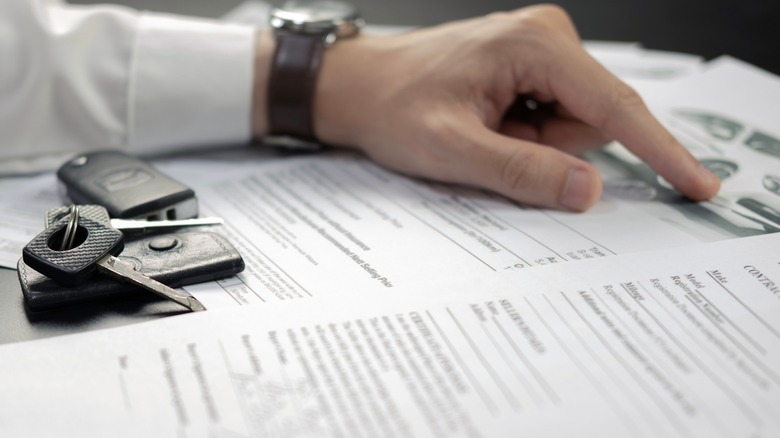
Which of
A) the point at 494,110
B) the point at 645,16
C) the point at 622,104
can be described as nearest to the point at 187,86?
the point at 494,110

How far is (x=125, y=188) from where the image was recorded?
617 mm

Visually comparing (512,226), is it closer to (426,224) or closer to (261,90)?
(426,224)

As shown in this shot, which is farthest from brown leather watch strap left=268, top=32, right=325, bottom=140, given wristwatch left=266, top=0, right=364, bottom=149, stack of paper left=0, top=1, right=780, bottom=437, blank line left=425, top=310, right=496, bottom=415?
blank line left=425, top=310, right=496, bottom=415

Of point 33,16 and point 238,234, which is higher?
point 33,16

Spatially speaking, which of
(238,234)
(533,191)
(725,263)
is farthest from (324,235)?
(725,263)

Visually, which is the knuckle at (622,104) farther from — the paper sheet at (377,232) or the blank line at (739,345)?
the blank line at (739,345)

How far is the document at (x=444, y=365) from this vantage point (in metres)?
0.40

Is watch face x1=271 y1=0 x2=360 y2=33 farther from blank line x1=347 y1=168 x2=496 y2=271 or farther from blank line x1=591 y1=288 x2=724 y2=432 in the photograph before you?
blank line x1=591 y1=288 x2=724 y2=432

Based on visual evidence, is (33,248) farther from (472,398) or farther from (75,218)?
(472,398)

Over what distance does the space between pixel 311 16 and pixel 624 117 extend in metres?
0.33

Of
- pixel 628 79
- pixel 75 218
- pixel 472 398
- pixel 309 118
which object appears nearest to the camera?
pixel 472 398

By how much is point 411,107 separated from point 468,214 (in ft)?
0.44

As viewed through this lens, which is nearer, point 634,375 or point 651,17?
point 634,375

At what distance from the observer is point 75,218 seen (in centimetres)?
52
